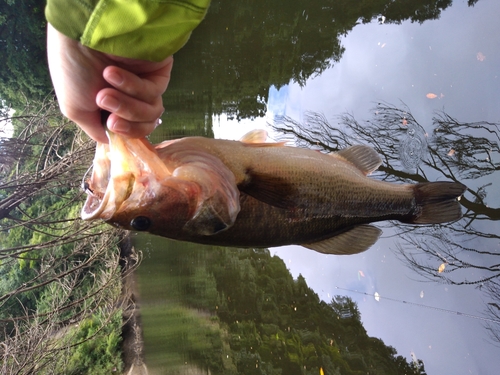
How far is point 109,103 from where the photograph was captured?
4.41 ft

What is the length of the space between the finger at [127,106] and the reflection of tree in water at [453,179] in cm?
342

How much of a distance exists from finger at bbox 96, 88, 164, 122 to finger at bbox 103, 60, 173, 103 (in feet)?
0.07

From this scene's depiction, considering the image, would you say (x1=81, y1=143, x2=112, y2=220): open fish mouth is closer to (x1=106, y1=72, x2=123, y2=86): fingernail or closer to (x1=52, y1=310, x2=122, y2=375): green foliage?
(x1=106, y1=72, x2=123, y2=86): fingernail

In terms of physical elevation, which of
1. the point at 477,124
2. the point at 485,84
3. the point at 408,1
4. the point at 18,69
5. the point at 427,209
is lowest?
the point at 427,209

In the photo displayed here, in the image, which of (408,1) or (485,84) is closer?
(485,84)

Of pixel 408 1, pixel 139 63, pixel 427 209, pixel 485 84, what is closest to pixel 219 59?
pixel 408 1

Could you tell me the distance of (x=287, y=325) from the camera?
645cm

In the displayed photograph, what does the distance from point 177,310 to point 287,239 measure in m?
8.92

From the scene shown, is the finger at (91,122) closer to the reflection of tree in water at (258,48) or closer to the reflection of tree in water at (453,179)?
the reflection of tree in water at (453,179)

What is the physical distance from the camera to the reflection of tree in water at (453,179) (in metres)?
3.63

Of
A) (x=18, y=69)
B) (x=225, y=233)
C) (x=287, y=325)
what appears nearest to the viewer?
(x=225, y=233)

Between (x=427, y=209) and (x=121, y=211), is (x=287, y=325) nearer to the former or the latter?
(x=427, y=209)

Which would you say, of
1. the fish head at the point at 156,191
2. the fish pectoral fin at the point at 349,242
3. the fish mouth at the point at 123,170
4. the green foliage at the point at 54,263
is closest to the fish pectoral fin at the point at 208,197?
the fish head at the point at 156,191

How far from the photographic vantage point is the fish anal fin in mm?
2012
